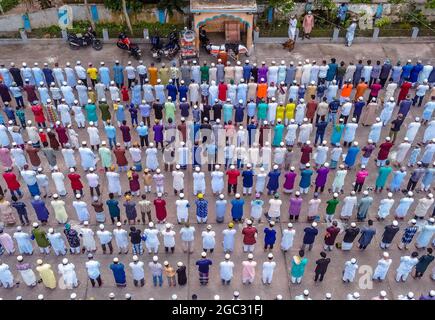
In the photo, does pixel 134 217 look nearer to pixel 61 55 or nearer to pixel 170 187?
pixel 170 187

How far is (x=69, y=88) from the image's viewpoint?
1673 cm

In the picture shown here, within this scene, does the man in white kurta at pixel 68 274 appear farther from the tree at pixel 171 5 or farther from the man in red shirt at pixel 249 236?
the tree at pixel 171 5

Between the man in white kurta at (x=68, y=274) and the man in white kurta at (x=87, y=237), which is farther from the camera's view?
the man in white kurta at (x=87, y=237)

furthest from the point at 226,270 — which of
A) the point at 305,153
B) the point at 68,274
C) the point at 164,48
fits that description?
the point at 164,48

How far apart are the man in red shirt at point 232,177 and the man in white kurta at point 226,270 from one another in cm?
275

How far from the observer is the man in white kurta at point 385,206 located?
524 inches

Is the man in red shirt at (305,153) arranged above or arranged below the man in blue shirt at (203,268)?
above

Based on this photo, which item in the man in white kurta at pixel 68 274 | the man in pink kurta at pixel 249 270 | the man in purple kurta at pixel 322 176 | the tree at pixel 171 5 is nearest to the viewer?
the man in white kurta at pixel 68 274

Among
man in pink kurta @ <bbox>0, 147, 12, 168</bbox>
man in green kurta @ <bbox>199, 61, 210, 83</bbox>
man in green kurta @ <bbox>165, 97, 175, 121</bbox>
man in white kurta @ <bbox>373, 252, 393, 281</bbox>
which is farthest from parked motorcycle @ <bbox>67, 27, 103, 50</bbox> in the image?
man in white kurta @ <bbox>373, 252, 393, 281</bbox>

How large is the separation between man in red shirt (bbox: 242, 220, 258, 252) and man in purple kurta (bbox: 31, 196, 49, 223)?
5308mm

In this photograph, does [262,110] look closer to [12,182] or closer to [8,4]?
[12,182]

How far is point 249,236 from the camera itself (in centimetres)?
1274

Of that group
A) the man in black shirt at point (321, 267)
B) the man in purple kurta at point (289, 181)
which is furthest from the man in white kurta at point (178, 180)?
the man in black shirt at point (321, 267)

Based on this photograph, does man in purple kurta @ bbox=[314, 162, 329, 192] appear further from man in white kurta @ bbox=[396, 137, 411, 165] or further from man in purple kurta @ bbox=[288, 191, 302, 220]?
man in white kurta @ bbox=[396, 137, 411, 165]
